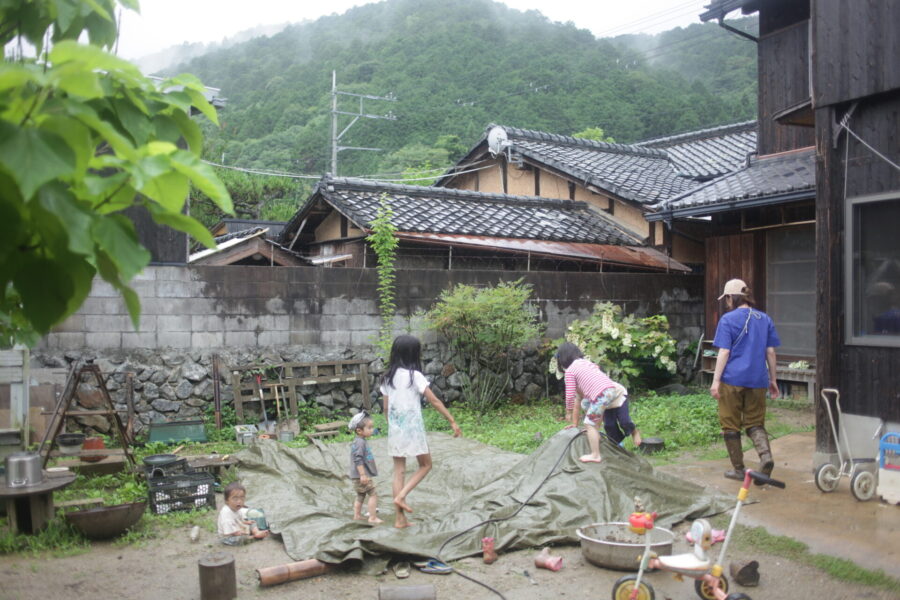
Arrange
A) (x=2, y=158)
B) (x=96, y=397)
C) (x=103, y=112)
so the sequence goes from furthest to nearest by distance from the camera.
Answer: (x=96, y=397) < (x=103, y=112) < (x=2, y=158)

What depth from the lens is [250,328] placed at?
405 inches

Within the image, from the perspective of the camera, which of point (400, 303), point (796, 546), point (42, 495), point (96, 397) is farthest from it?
point (400, 303)

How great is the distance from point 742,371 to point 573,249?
22.8 ft

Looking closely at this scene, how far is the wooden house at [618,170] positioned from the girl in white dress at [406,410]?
8568mm

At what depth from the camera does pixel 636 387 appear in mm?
12352

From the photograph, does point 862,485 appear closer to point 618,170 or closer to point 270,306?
point 270,306

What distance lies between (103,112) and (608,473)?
16.8 ft

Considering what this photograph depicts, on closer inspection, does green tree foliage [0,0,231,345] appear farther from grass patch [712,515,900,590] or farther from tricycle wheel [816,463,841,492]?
tricycle wheel [816,463,841,492]

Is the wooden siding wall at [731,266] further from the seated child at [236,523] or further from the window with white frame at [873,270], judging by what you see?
the seated child at [236,523]

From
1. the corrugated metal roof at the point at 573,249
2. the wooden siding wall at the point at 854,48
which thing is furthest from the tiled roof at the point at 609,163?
the wooden siding wall at the point at 854,48

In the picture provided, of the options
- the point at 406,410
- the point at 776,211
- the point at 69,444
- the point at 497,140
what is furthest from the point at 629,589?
the point at 497,140

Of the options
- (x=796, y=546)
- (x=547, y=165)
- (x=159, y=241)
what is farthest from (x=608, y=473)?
(x=547, y=165)

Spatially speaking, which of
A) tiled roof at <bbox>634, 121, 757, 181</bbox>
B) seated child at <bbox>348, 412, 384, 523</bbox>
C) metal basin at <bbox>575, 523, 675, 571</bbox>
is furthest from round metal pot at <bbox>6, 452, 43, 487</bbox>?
tiled roof at <bbox>634, 121, 757, 181</bbox>

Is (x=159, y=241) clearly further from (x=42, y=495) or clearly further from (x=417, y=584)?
(x=417, y=584)
